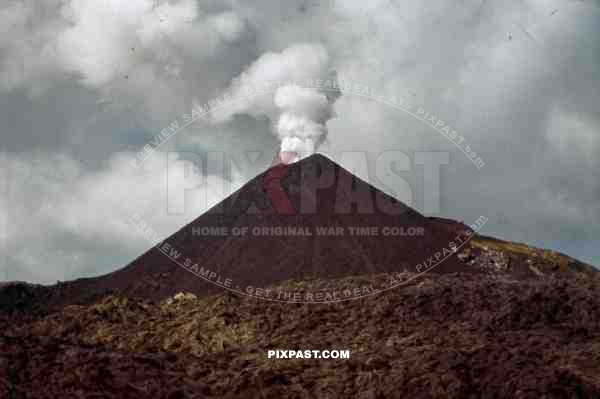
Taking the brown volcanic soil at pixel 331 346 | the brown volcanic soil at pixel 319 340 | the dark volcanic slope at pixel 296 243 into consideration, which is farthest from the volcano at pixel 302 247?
the brown volcanic soil at pixel 331 346

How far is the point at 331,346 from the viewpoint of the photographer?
73.4 ft

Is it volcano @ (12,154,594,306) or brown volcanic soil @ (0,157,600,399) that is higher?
volcano @ (12,154,594,306)

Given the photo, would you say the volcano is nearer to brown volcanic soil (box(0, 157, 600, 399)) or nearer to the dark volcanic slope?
the dark volcanic slope

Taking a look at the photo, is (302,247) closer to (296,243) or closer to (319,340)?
(296,243)

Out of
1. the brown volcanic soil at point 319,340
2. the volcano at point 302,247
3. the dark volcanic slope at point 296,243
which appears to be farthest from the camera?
the volcano at point 302,247

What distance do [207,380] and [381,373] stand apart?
5.53 meters

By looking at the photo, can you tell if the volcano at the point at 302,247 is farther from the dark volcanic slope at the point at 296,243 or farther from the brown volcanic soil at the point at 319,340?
the brown volcanic soil at the point at 319,340

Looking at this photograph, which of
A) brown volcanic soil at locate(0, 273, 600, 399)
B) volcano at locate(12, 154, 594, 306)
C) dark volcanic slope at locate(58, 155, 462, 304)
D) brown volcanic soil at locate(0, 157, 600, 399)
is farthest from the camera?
volcano at locate(12, 154, 594, 306)

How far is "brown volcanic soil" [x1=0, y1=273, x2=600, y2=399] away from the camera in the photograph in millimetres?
16406

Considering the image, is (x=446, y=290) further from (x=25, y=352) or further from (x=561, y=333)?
(x=25, y=352)

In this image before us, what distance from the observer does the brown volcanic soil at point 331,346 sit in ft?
53.8

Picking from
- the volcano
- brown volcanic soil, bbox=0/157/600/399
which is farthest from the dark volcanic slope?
brown volcanic soil, bbox=0/157/600/399

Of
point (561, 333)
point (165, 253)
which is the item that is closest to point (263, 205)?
point (165, 253)

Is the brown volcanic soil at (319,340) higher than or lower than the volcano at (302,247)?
lower
